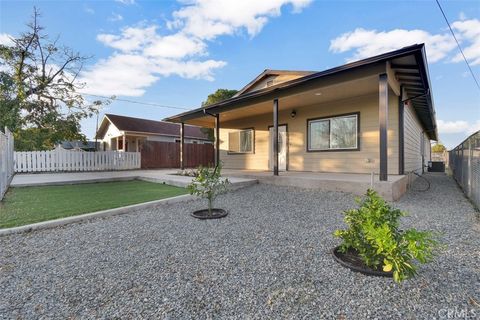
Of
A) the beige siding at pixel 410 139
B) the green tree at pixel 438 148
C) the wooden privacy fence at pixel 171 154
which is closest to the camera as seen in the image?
the beige siding at pixel 410 139

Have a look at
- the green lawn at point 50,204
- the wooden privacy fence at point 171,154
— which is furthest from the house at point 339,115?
the wooden privacy fence at point 171,154

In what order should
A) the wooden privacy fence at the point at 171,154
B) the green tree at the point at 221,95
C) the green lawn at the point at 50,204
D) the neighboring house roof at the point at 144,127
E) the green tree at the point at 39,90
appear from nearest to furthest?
the green lawn at the point at 50,204
the green tree at the point at 39,90
the wooden privacy fence at the point at 171,154
the green tree at the point at 221,95
the neighboring house roof at the point at 144,127

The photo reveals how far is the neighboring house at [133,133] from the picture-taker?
60.0 ft

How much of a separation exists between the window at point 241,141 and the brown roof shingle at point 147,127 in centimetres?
913

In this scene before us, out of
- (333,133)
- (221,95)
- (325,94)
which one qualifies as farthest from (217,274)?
(221,95)

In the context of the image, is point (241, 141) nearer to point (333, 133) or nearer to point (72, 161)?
point (333, 133)

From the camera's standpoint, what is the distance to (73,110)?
15070 millimetres

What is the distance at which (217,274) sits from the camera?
2.41m

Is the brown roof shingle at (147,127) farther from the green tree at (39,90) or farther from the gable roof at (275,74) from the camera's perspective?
the gable roof at (275,74)

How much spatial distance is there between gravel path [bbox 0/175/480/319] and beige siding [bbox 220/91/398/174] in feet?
12.1

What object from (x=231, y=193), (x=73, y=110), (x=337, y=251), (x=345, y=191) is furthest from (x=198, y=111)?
(x=73, y=110)

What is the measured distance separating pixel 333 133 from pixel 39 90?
15.9m

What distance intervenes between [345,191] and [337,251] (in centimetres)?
350

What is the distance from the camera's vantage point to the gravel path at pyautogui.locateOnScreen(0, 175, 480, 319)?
73.8 inches
